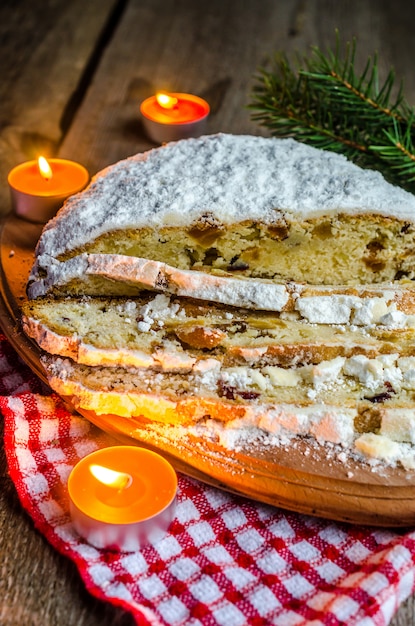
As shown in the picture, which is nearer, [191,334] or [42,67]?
[191,334]

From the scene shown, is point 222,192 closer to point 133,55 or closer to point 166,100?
point 166,100

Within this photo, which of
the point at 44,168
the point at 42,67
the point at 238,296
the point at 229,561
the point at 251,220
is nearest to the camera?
the point at 229,561

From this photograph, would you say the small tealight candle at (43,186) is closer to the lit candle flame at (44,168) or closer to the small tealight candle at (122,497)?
the lit candle flame at (44,168)

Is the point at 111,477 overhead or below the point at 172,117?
below

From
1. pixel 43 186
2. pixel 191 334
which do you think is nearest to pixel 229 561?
pixel 191 334

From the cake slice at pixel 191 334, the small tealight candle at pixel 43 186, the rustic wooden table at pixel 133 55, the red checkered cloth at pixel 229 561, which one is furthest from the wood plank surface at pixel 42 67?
the red checkered cloth at pixel 229 561

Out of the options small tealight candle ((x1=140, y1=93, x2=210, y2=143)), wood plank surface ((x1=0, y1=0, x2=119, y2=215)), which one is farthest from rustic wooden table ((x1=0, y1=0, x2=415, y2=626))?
small tealight candle ((x1=140, y1=93, x2=210, y2=143))

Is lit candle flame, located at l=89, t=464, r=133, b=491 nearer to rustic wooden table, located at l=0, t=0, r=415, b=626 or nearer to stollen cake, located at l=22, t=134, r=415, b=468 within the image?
stollen cake, located at l=22, t=134, r=415, b=468
